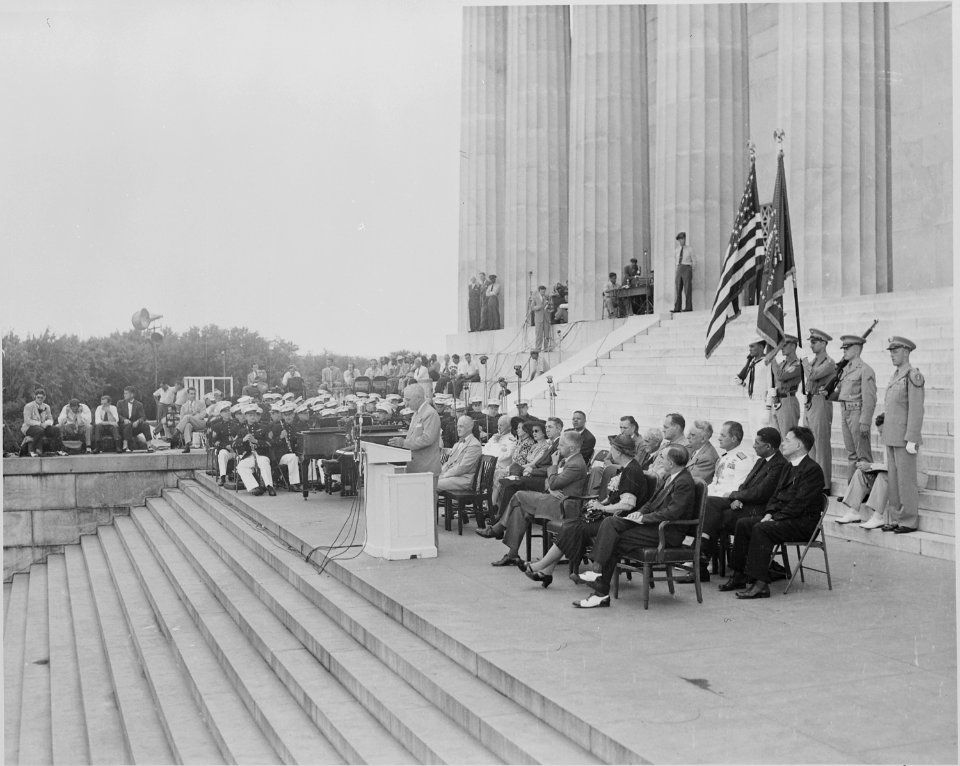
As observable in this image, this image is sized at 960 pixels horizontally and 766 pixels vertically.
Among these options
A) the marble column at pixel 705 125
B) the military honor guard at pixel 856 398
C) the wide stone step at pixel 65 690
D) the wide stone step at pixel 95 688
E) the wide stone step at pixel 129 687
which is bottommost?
the wide stone step at pixel 65 690

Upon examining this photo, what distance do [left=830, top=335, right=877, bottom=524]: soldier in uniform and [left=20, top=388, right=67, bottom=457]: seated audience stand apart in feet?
46.6

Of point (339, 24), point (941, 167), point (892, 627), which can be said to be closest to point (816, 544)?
point (892, 627)

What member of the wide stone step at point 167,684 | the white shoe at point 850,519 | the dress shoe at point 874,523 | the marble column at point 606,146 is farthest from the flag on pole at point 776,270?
the marble column at point 606,146

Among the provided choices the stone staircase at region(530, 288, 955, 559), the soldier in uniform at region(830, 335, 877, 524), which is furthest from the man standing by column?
the soldier in uniform at region(830, 335, 877, 524)

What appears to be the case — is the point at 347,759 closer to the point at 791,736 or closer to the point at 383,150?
the point at 791,736

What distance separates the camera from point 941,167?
22.6m

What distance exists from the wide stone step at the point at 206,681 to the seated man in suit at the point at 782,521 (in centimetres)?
367

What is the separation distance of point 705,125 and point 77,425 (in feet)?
44.8

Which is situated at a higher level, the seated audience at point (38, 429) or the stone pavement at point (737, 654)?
the seated audience at point (38, 429)

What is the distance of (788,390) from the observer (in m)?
11.5

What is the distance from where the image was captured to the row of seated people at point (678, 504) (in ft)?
25.5

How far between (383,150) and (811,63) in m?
40.1

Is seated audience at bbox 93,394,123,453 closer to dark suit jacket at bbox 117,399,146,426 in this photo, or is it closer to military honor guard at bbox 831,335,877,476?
dark suit jacket at bbox 117,399,146,426

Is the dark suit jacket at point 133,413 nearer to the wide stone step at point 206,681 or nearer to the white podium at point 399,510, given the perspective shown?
the wide stone step at point 206,681
